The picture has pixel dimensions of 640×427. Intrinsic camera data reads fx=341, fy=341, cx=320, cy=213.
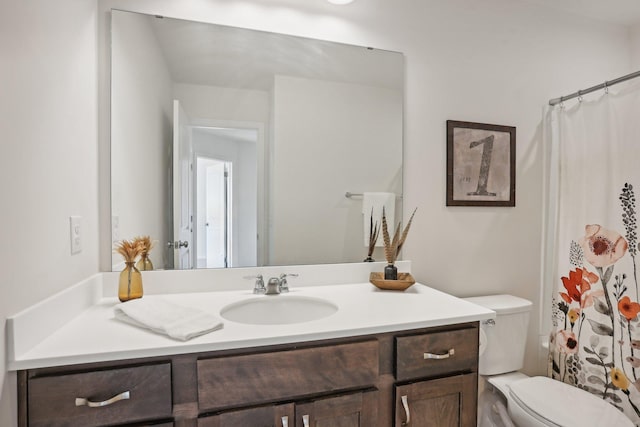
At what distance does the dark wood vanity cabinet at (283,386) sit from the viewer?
34.3 inches

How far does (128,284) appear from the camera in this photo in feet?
4.27

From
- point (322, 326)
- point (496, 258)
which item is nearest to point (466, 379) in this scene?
point (322, 326)

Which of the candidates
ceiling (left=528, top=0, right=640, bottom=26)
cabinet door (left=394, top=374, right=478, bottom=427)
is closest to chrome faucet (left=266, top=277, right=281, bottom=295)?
cabinet door (left=394, top=374, right=478, bottom=427)

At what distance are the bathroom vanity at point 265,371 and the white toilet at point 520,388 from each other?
421 mm

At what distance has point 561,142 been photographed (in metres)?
1.93

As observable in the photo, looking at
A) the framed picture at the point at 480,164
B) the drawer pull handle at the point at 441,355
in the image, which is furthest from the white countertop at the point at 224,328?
the framed picture at the point at 480,164

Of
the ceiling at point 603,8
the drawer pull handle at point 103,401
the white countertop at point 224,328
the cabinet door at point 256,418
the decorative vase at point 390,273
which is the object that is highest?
the ceiling at point 603,8

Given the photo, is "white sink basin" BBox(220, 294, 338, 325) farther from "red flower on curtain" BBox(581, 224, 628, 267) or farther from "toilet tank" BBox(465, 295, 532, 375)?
"red flower on curtain" BBox(581, 224, 628, 267)

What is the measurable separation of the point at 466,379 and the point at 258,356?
2.54 ft

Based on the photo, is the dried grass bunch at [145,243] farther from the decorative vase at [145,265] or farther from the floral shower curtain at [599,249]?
the floral shower curtain at [599,249]

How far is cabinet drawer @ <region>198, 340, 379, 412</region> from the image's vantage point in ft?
3.15

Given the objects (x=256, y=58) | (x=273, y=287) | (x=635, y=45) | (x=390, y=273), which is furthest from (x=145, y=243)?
(x=635, y=45)

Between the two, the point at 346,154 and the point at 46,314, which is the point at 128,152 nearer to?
the point at 46,314

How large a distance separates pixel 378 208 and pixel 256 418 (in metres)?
1.10
